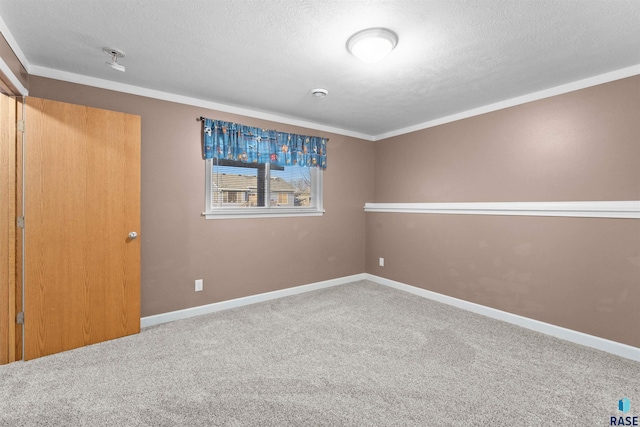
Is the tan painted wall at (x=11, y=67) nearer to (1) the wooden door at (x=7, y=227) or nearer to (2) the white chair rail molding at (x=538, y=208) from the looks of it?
(1) the wooden door at (x=7, y=227)

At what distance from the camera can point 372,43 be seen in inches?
79.7

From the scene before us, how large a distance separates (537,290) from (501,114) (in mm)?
1863

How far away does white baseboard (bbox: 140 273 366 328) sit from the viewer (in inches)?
122

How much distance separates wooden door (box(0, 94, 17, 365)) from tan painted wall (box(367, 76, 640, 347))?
4061 millimetres

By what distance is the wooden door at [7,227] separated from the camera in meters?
2.28

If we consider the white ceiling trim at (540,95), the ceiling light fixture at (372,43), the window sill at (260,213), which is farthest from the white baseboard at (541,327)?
the ceiling light fixture at (372,43)

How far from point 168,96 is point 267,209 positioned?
5.38ft

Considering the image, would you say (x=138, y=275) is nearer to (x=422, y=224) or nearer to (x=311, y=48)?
(x=311, y=48)

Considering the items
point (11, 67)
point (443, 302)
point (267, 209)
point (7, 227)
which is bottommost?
point (443, 302)

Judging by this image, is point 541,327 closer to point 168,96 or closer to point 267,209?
point 267,209

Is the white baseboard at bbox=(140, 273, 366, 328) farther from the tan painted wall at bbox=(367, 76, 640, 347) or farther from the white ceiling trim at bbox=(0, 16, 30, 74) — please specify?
the white ceiling trim at bbox=(0, 16, 30, 74)

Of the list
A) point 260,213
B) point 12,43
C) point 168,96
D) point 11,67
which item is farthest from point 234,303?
point 12,43

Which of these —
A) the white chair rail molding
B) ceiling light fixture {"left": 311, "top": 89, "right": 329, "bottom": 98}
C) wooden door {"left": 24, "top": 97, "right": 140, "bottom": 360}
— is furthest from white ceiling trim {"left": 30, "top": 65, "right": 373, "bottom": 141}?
the white chair rail molding

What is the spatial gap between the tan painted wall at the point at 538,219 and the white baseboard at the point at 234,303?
3.40ft
